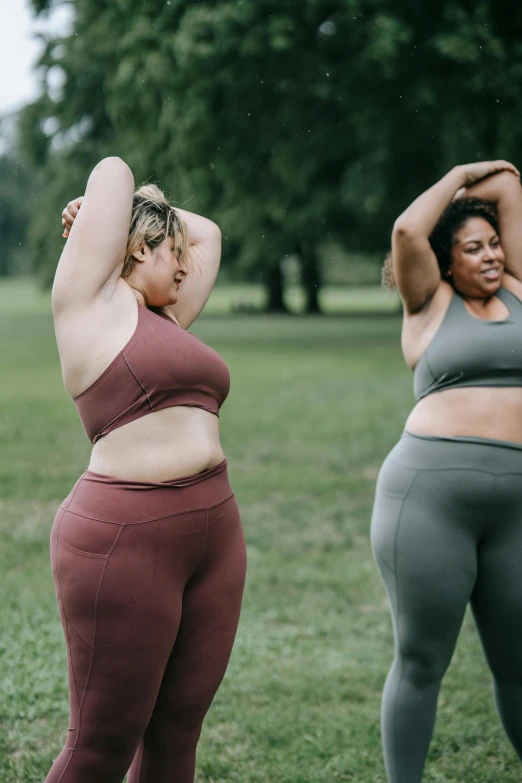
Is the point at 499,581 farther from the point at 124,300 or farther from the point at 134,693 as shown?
the point at 124,300

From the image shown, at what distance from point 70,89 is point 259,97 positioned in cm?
1215

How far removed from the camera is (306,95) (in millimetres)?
18547

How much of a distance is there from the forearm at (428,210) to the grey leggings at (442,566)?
26.5 inches

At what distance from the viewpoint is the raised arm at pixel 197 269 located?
9.48 feet

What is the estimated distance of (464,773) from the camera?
3.72 metres

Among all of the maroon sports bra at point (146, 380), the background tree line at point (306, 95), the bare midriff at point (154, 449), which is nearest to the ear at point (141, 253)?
the maroon sports bra at point (146, 380)

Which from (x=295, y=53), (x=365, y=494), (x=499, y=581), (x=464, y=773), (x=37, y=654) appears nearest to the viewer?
(x=499, y=581)

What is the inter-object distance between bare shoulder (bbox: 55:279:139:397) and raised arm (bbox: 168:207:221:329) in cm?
44

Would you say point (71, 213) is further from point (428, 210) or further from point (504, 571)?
point (504, 571)

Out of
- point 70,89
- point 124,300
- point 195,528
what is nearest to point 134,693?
point 195,528

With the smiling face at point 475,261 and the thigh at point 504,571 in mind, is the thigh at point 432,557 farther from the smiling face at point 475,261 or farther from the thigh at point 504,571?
the smiling face at point 475,261

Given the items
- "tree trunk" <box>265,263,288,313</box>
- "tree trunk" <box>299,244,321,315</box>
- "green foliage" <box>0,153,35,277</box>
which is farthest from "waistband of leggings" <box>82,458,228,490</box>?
"green foliage" <box>0,153,35,277</box>

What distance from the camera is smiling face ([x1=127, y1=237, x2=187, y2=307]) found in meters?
2.57

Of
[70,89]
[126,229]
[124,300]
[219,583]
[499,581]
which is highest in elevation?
[126,229]
